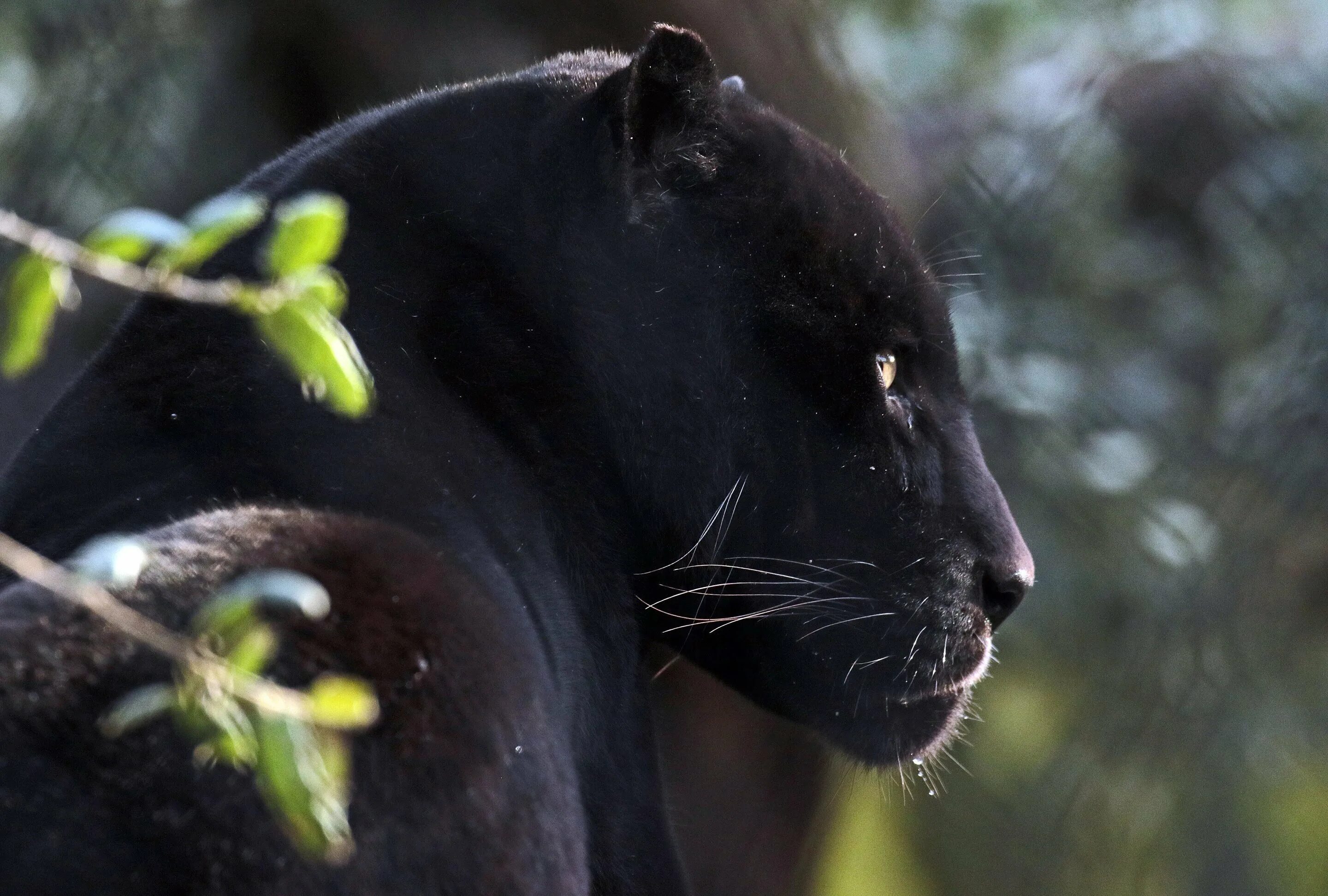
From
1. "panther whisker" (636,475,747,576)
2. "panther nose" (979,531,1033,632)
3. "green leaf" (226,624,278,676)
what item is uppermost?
"green leaf" (226,624,278,676)

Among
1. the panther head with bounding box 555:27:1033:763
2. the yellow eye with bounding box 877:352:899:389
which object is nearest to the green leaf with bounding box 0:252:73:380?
the panther head with bounding box 555:27:1033:763

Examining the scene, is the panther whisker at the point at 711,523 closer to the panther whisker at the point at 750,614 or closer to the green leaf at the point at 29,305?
the panther whisker at the point at 750,614

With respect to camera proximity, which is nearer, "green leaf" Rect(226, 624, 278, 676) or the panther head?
"green leaf" Rect(226, 624, 278, 676)

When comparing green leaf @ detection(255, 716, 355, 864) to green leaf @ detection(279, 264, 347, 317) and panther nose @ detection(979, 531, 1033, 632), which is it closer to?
green leaf @ detection(279, 264, 347, 317)

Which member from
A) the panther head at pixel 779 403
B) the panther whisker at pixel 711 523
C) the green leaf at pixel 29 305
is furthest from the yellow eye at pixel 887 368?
the green leaf at pixel 29 305

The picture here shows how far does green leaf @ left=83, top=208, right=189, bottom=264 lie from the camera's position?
728 mm

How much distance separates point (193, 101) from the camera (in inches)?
148

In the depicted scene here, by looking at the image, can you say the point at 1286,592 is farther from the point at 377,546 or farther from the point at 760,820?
the point at 377,546

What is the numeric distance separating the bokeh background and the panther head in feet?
4.58

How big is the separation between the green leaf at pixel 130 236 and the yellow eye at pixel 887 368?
1.15 metres

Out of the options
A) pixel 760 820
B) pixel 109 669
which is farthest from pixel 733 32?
pixel 109 669

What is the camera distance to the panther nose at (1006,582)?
1.82 meters

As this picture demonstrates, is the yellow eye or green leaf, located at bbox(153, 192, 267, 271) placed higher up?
green leaf, located at bbox(153, 192, 267, 271)

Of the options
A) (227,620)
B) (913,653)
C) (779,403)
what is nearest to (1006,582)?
(913,653)
